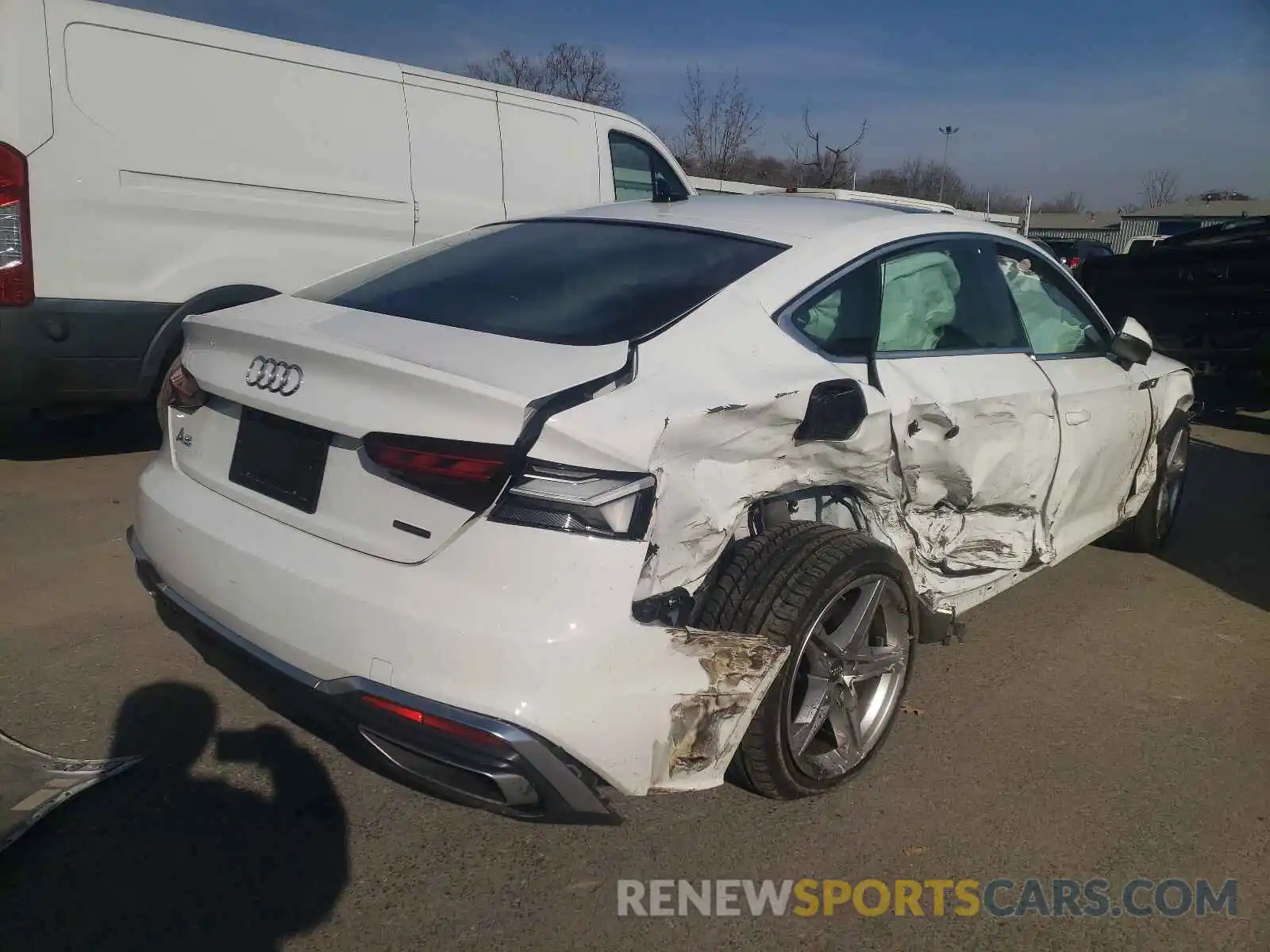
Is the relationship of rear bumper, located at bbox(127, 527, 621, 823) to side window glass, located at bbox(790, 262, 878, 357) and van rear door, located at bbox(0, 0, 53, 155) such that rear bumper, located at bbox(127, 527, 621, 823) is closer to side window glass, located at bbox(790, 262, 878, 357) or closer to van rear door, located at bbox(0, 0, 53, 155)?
side window glass, located at bbox(790, 262, 878, 357)

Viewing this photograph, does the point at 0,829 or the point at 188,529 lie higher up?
the point at 188,529

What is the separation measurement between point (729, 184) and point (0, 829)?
1174cm

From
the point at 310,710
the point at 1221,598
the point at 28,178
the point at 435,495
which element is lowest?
the point at 1221,598

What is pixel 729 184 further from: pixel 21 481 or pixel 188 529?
pixel 188 529

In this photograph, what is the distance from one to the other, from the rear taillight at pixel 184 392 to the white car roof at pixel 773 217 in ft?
4.53

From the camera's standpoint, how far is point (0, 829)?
7.79 feet

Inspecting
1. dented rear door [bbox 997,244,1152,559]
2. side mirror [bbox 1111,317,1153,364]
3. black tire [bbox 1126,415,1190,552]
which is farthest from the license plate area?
black tire [bbox 1126,415,1190,552]

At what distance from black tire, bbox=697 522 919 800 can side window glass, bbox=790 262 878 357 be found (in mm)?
548

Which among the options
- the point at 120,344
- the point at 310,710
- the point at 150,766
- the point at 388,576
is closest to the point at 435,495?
the point at 388,576

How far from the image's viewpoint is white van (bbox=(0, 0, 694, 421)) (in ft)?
15.3

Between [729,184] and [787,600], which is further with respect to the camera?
[729,184]

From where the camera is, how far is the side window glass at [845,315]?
276 cm

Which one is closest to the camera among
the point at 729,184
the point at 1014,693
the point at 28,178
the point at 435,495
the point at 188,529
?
the point at 435,495

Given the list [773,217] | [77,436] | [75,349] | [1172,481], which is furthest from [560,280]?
[77,436]
